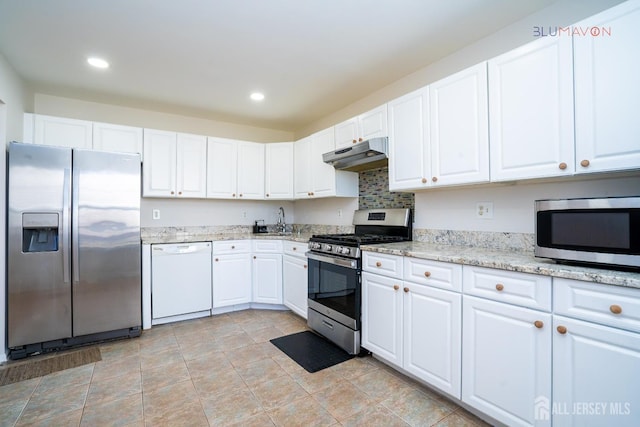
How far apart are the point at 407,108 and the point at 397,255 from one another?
3.82 feet

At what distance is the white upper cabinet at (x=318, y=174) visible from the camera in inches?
129

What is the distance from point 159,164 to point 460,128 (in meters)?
3.09

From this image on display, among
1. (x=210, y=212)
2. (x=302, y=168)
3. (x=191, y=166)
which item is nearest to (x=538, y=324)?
(x=302, y=168)

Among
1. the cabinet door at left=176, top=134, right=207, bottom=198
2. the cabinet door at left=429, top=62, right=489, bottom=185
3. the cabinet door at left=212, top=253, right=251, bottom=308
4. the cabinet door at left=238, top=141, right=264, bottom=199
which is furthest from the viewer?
the cabinet door at left=238, top=141, right=264, bottom=199

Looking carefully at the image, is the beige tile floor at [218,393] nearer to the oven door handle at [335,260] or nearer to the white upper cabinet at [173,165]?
the oven door handle at [335,260]

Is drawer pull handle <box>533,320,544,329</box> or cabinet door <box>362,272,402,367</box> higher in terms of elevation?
drawer pull handle <box>533,320,544,329</box>

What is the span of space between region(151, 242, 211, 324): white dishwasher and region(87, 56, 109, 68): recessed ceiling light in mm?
1696

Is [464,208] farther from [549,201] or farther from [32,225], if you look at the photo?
[32,225]

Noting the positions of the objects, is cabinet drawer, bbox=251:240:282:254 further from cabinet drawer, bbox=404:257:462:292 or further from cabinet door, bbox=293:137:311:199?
cabinet drawer, bbox=404:257:462:292

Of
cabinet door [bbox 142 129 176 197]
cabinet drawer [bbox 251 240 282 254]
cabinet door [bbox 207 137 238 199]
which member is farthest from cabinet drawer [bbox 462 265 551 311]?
cabinet door [bbox 142 129 176 197]

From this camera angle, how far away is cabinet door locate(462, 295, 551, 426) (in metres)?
1.38

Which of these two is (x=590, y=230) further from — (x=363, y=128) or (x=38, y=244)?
(x=38, y=244)

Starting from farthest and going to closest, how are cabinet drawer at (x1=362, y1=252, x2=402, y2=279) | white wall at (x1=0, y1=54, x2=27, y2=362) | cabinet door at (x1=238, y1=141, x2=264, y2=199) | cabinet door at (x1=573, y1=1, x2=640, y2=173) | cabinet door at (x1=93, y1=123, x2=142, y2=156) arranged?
cabinet door at (x1=238, y1=141, x2=264, y2=199)
cabinet door at (x1=93, y1=123, x2=142, y2=156)
white wall at (x1=0, y1=54, x2=27, y2=362)
cabinet drawer at (x1=362, y1=252, x2=402, y2=279)
cabinet door at (x1=573, y1=1, x2=640, y2=173)

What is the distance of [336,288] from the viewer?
262 centimetres
